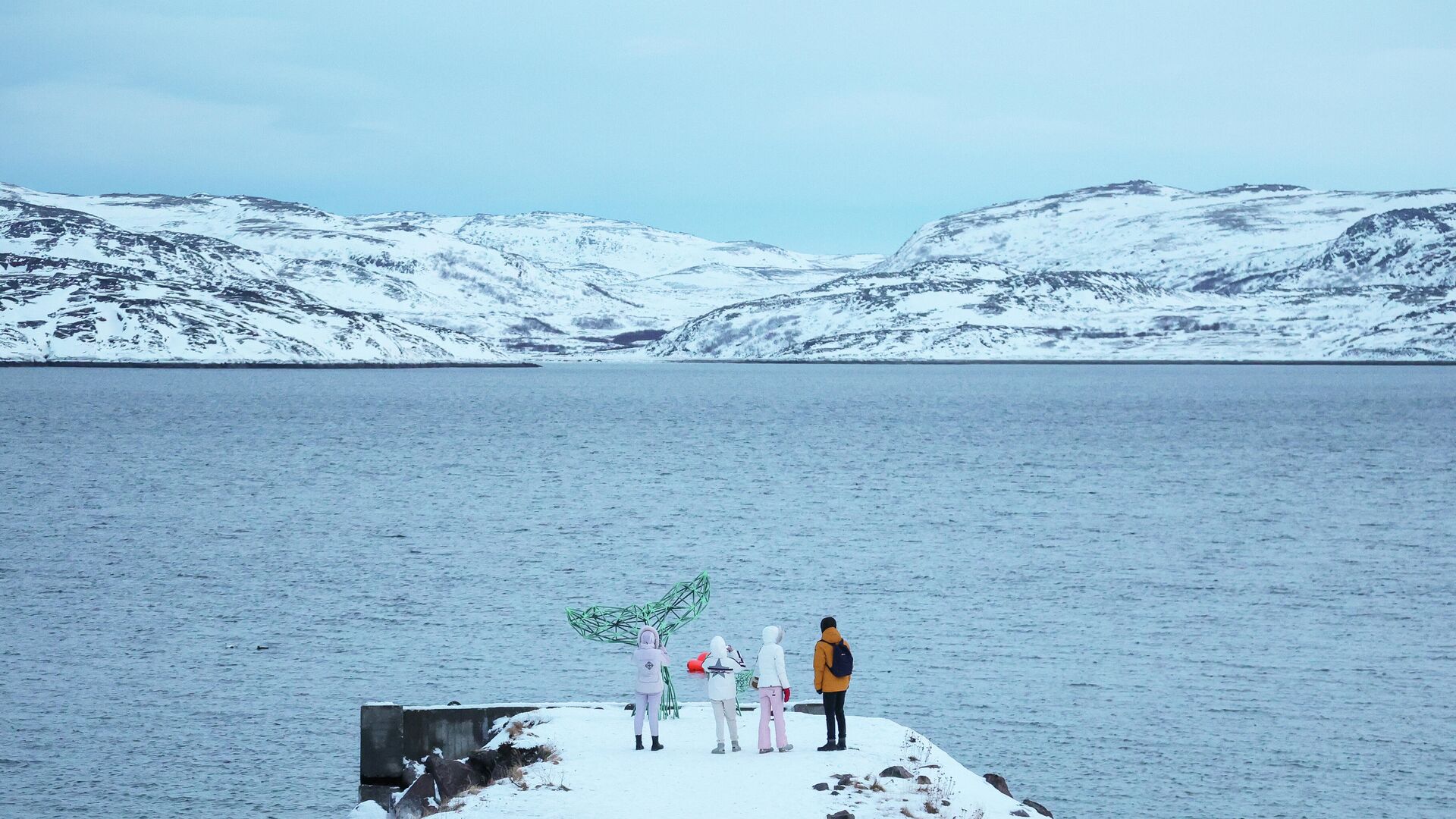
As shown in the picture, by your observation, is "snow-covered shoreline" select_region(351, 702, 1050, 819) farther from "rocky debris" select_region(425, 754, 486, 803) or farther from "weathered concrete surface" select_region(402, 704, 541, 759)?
"weathered concrete surface" select_region(402, 704, 541, 759)

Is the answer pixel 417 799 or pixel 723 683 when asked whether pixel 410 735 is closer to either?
pixel 417 799

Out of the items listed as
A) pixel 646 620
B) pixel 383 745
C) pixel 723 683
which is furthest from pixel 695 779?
pixel 383 745

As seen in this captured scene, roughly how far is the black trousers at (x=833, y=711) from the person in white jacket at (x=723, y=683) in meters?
1.44

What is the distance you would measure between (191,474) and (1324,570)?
69077mm

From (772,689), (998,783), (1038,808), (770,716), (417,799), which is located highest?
(772,689)

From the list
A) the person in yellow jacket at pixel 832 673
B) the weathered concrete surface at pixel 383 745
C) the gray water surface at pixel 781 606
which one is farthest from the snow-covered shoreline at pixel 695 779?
the gray water surface at pixel 781 606

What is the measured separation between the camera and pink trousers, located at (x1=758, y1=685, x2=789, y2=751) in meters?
24.6

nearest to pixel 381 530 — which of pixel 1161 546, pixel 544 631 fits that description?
pixel 544 631

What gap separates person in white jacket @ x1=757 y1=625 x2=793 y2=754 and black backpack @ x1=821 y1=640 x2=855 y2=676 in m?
0.76

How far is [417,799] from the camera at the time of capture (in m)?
25.0

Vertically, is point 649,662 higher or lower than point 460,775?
higher

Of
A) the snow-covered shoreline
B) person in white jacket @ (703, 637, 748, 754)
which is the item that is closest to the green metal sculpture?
the snow-covered shoreline

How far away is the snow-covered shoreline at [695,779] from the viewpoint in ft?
73.1

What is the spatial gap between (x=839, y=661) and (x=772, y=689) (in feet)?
3.73
